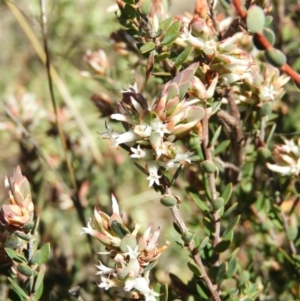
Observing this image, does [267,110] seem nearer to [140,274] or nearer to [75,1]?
[140,274]

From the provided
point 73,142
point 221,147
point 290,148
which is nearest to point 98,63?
point 73,142

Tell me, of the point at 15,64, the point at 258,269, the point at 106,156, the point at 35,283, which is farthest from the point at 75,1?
the point at 35,283

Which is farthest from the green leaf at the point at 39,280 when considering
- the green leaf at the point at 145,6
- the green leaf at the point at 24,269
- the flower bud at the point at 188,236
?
the green leaf at the point at 145,6

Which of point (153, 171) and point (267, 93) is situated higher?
point (153, 171)

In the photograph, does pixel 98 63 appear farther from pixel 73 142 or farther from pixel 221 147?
pixel 221 147

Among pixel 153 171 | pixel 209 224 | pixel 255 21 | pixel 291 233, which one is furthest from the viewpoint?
pixel 291 233

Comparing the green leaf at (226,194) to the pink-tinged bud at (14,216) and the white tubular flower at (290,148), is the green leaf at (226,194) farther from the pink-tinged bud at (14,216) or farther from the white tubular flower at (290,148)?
the pink-tinged bud at (14,216)

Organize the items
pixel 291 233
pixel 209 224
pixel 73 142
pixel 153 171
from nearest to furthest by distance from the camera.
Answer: pixel 153 171, pixel 209 224, pixel 291 233, pixel 73 142
